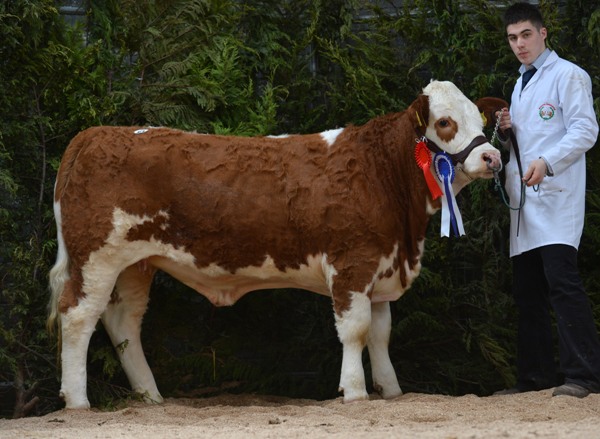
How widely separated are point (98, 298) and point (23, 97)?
58.6 inches

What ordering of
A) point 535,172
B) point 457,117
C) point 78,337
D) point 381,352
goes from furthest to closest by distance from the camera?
point 381,352 < point 78,337 < point 457,117 < point 535,172

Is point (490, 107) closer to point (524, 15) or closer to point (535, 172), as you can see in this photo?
point (524, 15)

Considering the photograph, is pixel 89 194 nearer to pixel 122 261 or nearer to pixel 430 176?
pixel 122 261

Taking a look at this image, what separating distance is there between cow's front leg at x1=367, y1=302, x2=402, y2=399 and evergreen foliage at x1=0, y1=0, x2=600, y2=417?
2.35 ft

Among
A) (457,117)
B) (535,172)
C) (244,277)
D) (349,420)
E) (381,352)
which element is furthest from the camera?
(381,352)

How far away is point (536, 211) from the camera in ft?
20.5

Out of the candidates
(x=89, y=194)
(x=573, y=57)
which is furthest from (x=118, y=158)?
(x=573, y=57)

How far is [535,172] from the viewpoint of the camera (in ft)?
19.6

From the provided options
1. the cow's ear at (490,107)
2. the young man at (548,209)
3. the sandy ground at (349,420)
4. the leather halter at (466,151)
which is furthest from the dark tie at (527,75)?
the sandy ground at (349,420)

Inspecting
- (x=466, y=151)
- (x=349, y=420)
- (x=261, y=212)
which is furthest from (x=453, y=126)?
(x=349, y=420)

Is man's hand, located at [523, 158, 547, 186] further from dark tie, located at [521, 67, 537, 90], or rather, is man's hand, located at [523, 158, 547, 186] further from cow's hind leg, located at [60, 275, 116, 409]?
cow's hind leg, located at [60, 275, 116, 409]

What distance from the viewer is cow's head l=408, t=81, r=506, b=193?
20.6ft

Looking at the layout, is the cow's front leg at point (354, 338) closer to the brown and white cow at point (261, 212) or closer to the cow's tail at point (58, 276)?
the brown and white cow at point (261, 212)

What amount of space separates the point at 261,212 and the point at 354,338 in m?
0.95
